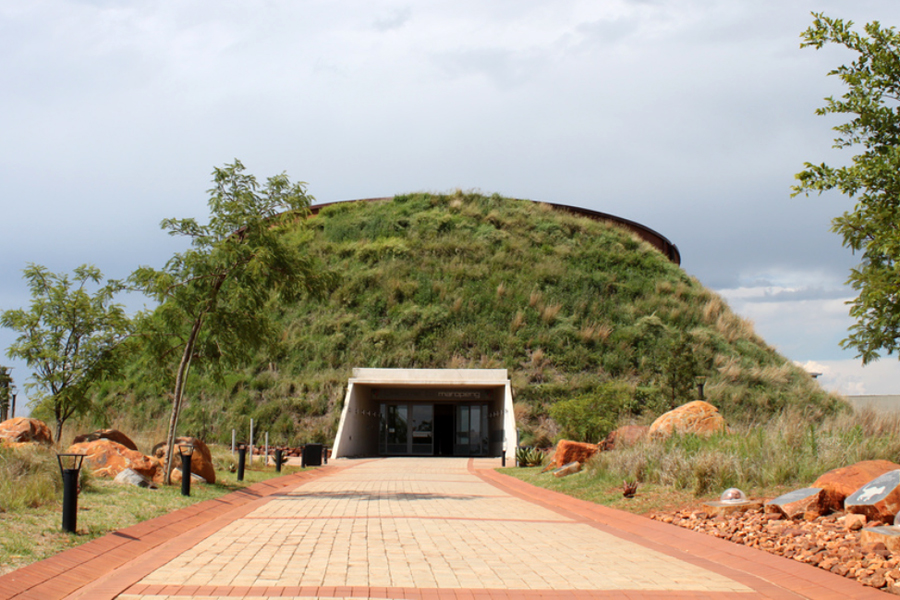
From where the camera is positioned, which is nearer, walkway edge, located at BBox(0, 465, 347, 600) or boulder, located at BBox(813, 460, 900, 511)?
walkway edge, located at BBox(0, 465, 347, 600)

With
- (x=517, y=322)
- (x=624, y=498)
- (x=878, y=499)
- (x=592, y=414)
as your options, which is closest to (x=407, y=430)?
(x=517, y=322)

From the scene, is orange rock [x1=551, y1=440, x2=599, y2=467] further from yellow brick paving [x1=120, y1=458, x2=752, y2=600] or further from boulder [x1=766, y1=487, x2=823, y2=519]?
boulder [x1=766, y1=487, x2=823, y2=519]

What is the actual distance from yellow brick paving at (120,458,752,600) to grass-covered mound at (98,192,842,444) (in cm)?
1280

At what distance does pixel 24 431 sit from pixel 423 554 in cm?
1022

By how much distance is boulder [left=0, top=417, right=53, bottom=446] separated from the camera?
1341 centimetres

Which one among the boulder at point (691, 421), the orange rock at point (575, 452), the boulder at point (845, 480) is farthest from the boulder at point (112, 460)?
the boulder at point (845, 480)

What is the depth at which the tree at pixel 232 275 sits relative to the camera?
1352 cm

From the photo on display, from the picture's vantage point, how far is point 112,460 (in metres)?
13.2

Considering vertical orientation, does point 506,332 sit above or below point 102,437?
above

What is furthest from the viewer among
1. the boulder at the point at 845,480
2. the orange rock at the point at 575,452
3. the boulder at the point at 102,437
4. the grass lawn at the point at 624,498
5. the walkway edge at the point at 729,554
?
the orange rock at the point at 575,452

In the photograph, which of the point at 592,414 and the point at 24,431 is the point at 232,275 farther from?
the point at 592,414

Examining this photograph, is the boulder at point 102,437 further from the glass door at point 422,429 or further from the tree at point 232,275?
the glass door at point 422,429

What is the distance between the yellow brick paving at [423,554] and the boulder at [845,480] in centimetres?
219

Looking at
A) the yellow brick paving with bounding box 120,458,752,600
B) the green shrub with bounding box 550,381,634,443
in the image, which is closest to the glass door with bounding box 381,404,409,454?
the green shrub with bounding box 550,381,634,443
